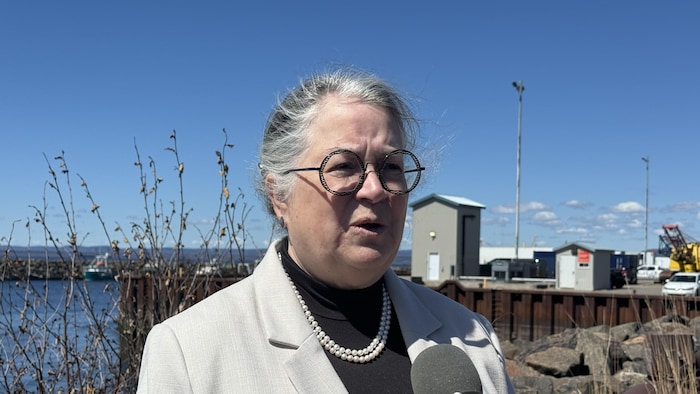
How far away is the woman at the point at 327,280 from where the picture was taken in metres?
1.90

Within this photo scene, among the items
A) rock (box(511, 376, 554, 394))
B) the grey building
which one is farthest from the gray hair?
the grey building

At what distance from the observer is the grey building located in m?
30.4

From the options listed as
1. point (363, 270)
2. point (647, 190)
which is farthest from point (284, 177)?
point (647, 190)

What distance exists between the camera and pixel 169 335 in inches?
73.5

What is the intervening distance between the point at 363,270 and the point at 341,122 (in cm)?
44

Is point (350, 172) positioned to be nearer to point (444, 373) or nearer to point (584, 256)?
point (444, 373)

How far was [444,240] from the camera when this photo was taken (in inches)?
1207

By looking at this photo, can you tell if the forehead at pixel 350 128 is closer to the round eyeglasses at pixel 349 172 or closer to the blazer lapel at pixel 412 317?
the round eyeglasses at pixel 349 172

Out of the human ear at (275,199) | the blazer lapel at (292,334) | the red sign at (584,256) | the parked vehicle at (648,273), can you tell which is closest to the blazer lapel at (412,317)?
the blazer lapel at (292,334)

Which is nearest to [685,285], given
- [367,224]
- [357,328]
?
[357,328]

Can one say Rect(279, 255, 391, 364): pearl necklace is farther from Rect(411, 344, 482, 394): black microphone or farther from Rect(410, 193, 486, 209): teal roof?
Rect(410, 193, 486, 209): teal roof

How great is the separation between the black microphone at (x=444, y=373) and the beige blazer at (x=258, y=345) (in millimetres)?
303

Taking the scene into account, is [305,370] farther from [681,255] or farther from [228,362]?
[681,255]

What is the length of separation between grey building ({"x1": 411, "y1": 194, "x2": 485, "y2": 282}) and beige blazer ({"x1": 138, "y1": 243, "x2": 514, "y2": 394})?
28.3 metres
